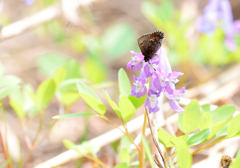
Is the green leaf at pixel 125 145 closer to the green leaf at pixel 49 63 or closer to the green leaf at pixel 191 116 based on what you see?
the green leaf at pixel 191 116

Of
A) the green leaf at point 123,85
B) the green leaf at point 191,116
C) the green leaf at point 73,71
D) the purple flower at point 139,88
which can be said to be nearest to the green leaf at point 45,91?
the green leaf at point 73,71

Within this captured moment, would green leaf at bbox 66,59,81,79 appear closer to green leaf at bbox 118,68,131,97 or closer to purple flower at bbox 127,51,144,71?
green leaf at bbox 118,68,131,97

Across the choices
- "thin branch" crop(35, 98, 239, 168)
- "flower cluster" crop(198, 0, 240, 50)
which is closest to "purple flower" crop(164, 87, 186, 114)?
"thin branch" crop(35, 98, 239, 168)

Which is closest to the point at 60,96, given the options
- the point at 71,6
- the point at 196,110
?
the point at 196,110

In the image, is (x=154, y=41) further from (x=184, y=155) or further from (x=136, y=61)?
(x=184, y=155)

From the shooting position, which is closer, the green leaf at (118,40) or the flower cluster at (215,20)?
the flower cluster at (215,20)

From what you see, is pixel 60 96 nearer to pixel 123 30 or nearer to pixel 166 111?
pixel 166 111
